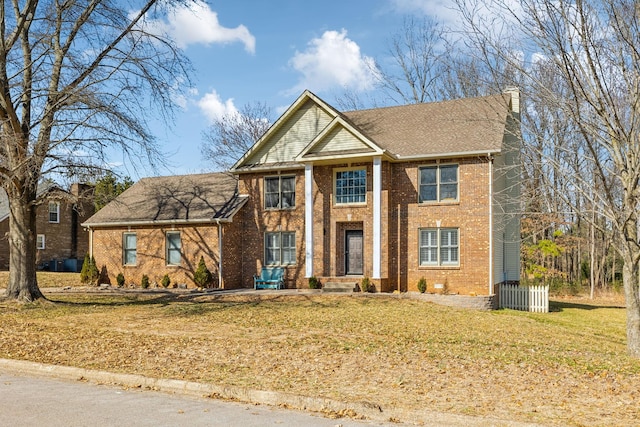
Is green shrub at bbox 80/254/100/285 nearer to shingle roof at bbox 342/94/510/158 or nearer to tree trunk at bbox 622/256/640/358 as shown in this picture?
shingle roof at bbox 342/94/510/158

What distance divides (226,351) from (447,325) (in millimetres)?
7023

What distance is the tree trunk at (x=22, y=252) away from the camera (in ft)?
60.8

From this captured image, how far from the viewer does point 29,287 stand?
61.1 feet

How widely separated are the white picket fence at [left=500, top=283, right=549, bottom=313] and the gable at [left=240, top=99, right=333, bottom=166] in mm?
10367

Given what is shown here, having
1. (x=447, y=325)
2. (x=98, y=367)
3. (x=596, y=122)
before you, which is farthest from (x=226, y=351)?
(x=596, y=122)

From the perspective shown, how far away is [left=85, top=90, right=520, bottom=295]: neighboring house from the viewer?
69.4 feet

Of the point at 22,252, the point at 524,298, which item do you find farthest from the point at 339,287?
the point at 22,252

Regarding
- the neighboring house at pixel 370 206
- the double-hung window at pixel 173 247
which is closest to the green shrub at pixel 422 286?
the neighboring house at pixel 370 206

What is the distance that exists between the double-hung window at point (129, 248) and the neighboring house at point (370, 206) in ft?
0.32

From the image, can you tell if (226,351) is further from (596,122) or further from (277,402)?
(596,122)

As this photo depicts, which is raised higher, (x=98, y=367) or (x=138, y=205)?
(x=138, y=205)

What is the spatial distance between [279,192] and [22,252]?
416 inches

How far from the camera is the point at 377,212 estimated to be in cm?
2202

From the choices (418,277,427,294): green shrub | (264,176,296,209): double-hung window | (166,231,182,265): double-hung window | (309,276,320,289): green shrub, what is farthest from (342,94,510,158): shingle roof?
(166,231,182,265): double-hung window
